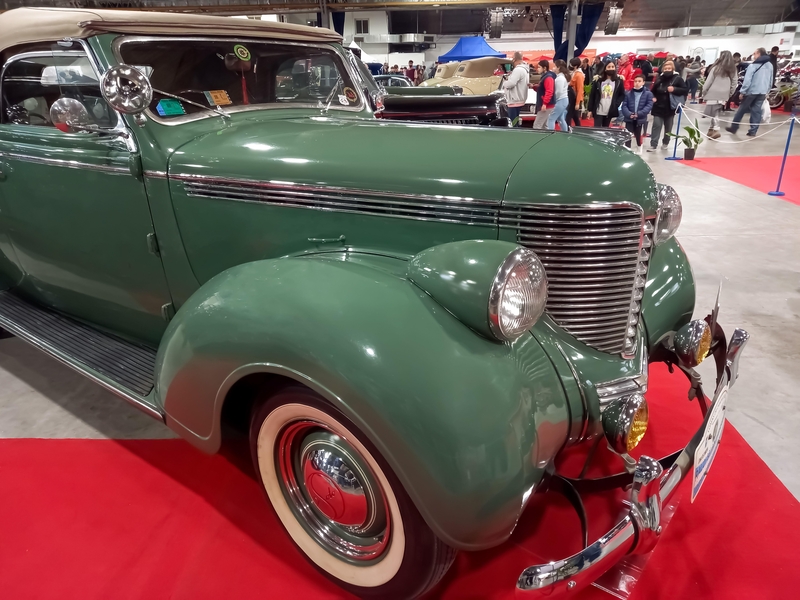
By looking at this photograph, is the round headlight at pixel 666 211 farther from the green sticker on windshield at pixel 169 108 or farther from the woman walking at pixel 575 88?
the woman walking at pixel 575 88

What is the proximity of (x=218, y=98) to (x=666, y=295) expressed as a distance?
6.71ft

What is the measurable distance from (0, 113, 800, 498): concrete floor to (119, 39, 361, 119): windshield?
151 cm

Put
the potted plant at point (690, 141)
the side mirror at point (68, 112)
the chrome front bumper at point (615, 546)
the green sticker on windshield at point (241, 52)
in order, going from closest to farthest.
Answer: the chrome front bumper at point (615, 546) < the side mirror at point (68, 112) < the green sticker on windshield at point (241, 52) < the potted plant at point (690, 141)

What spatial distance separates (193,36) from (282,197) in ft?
3.18

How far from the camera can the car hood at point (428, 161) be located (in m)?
1.60

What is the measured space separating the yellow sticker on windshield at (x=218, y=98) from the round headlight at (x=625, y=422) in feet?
6.44

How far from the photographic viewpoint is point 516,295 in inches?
54.9

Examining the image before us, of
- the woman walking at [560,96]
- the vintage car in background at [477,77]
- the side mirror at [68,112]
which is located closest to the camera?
the side mirror at [68,112]

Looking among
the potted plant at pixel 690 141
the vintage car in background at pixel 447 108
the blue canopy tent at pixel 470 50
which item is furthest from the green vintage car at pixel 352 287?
the blue canopy tent at pixel 470 50

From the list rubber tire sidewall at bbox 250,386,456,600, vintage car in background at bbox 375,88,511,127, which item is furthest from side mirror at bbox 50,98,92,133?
vintage car in background at bbox 375,88,511,127

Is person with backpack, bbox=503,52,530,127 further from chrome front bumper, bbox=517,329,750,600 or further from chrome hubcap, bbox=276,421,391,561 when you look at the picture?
chrome front bumper, bbox=517,329,750,600

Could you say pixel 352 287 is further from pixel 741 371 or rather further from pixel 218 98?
pixel 741 371

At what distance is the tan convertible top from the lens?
6.85 ft

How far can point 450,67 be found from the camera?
13.8 metres
